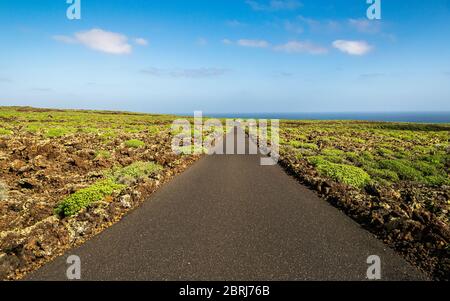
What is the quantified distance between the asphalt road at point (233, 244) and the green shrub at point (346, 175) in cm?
323

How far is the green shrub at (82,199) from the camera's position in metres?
9.63

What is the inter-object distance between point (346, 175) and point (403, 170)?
208 inches

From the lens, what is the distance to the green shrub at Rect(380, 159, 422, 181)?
16416 mm

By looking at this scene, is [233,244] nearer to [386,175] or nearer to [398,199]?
[398,199]

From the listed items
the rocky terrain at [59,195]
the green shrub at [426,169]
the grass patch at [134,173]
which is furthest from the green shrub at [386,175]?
the grass patch at [134,173]

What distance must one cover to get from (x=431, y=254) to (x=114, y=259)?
684 cm

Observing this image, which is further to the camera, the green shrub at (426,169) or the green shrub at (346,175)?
the green shrub at (426,169)

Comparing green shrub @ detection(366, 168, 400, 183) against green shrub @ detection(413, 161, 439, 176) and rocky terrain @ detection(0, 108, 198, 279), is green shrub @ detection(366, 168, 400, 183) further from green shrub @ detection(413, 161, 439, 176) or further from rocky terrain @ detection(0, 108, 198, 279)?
rocky terrain @ detection(0, 108, 198, 279)

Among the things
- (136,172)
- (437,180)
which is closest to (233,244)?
(136,172)

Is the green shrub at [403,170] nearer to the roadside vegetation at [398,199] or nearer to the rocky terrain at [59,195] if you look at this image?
the roadside vegetation at [398,199]

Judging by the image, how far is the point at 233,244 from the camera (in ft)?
23.7

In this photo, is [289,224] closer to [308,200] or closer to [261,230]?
[261,230]
